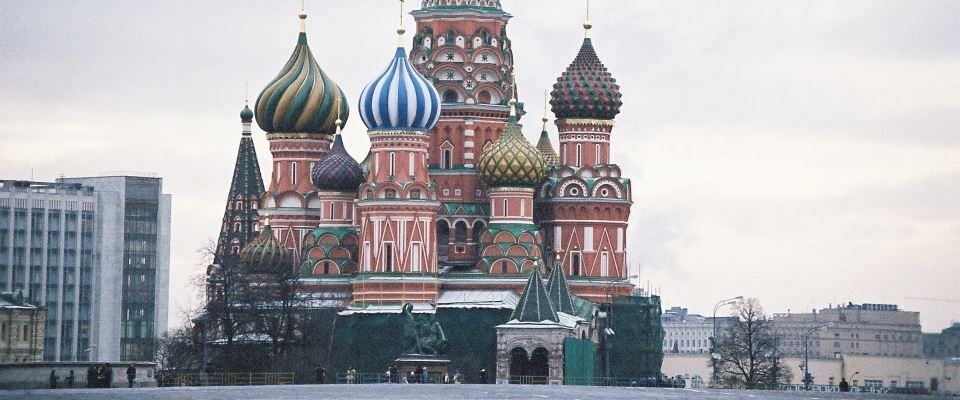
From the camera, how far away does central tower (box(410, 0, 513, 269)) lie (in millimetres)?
90312

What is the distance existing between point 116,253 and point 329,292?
106ft

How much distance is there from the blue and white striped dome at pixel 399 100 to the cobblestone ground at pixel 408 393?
1867 cm

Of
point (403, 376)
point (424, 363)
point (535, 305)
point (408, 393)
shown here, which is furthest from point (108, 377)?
point (535, 305)

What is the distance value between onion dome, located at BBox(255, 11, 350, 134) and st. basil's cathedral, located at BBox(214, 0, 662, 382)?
0.05 m

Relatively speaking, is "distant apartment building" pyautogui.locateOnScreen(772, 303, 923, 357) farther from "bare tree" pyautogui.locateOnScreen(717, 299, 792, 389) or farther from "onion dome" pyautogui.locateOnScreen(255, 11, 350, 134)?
"onion dome" pyautogui.locateOnScreen(255, 11, 350, 134)

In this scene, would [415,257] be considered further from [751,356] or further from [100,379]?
[100,379]

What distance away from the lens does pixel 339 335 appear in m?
86.2

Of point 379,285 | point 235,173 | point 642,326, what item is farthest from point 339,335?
point 235,173

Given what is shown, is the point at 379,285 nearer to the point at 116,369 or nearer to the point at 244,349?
the point at 244,349

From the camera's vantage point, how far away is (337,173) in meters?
89.0

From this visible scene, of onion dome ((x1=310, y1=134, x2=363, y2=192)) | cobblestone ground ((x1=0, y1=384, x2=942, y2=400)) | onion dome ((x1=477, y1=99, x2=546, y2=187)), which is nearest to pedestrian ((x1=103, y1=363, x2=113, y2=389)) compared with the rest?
cobblestone ground ((x1=0, y1=384, x2=942, y2=400))

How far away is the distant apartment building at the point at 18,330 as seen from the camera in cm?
9575

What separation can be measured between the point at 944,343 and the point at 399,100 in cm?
3259

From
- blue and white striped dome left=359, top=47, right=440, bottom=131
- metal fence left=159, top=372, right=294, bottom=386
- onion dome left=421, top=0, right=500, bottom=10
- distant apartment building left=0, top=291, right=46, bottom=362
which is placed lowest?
metal fence left=159, top=372, right=294, bottom=386
